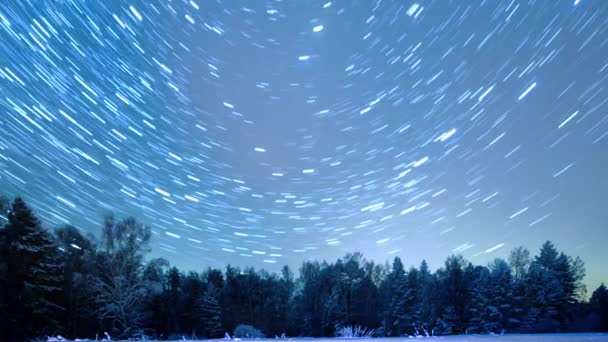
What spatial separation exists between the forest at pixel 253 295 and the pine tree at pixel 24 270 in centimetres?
4

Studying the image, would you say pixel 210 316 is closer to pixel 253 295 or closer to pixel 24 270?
pixel 253 295

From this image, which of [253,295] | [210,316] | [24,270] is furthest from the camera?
[253,295]

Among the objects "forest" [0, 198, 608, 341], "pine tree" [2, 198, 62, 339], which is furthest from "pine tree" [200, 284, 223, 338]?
"pine tree" [2, 198, 62, 339]

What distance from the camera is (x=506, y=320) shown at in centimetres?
3791

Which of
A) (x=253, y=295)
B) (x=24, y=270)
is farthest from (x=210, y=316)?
(x=24, y=270)

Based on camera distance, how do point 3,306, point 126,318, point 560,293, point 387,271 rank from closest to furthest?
point 3,306
point 126,318
point 560,293
point 387,271

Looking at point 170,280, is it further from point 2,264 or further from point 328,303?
point 2,264

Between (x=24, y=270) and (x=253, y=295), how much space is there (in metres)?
33.6

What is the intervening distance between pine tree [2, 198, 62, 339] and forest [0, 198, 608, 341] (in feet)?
0.15

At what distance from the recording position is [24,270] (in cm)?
1864

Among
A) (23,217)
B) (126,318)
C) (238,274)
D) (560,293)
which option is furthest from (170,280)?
(560,293)

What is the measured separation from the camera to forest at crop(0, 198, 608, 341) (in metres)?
20.0

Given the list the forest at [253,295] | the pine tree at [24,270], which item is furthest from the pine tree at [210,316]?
the pine tree at [24,270]

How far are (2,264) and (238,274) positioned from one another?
1415 inches
